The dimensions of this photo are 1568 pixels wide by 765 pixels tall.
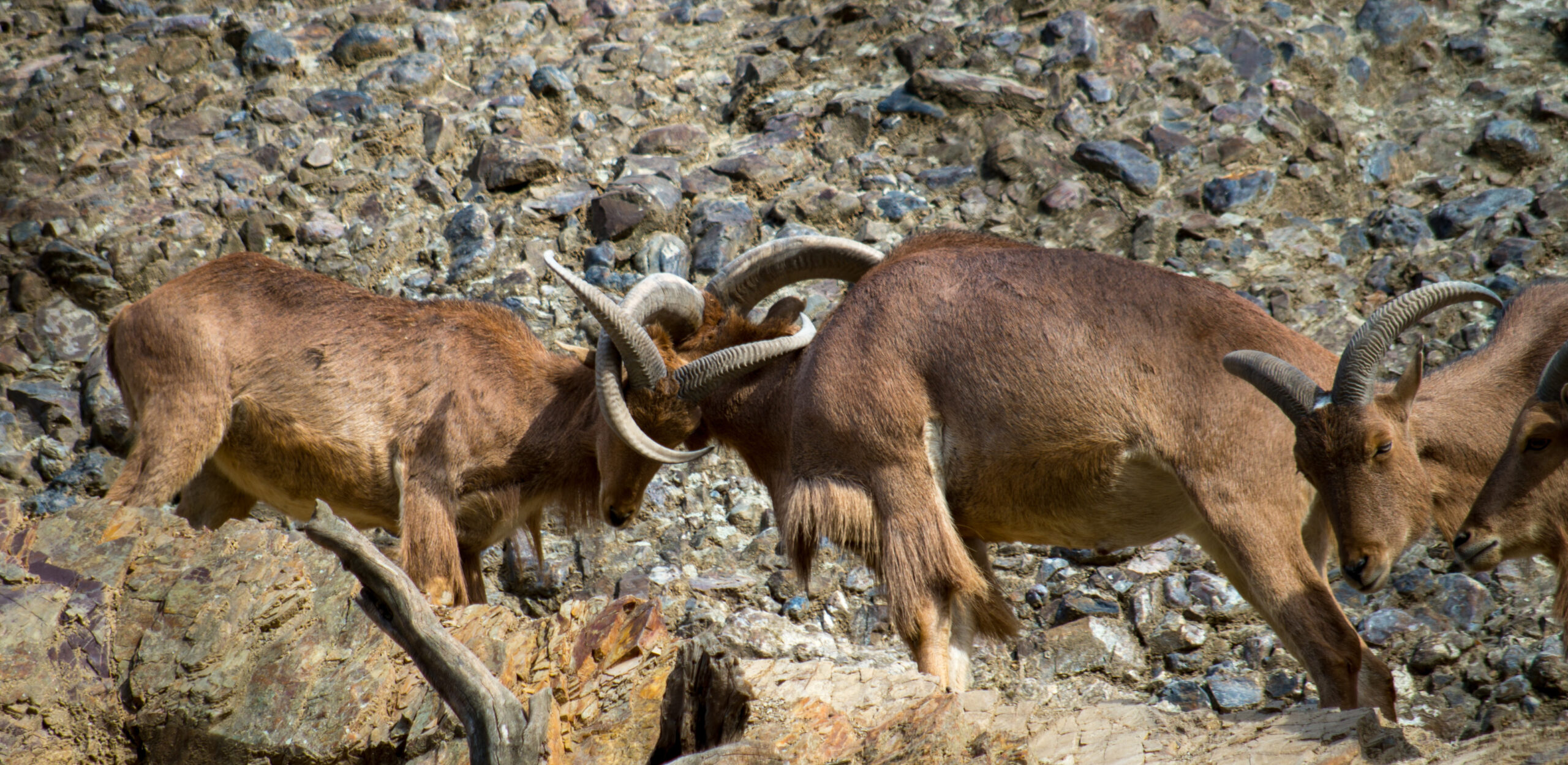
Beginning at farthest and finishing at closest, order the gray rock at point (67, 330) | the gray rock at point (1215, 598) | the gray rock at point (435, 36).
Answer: the gray rock at point (435, 36) < the gray rock at point (67, 330) < the gray rock at point (1215, 598)

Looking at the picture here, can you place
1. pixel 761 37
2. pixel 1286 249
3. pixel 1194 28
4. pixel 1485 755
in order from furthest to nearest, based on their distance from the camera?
pixel 761 37 → pixel 1194 28 → pixel 1286 249 → pixel 1485 755

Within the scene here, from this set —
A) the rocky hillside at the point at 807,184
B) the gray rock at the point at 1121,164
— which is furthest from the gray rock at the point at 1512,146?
the gray rock at the point at 1121,164

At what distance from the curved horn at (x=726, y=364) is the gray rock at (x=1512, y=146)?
5925 mm

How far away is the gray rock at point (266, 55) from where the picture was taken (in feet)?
36.4

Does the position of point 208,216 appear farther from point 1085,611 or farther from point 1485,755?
point 1485,755

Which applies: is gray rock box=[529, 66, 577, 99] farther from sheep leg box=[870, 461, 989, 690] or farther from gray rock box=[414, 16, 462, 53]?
sheep leg box=[870, 461, 989, 690]

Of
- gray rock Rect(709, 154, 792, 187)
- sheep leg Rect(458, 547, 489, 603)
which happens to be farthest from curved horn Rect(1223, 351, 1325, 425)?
gray rock Rect(709, 154, 792, 187)

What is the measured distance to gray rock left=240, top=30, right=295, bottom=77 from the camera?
1111cm

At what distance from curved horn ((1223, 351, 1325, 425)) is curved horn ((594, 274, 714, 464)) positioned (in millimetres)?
2634

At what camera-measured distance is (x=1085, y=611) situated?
22.5 ft

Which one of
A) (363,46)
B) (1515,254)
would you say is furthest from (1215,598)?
(363,46)

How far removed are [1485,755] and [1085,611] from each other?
3276mm

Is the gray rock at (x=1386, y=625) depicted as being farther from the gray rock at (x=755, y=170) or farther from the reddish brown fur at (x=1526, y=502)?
the gray rock at (x=755, y=170)

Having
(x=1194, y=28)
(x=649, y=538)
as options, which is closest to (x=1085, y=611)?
(x=649, y=538)
